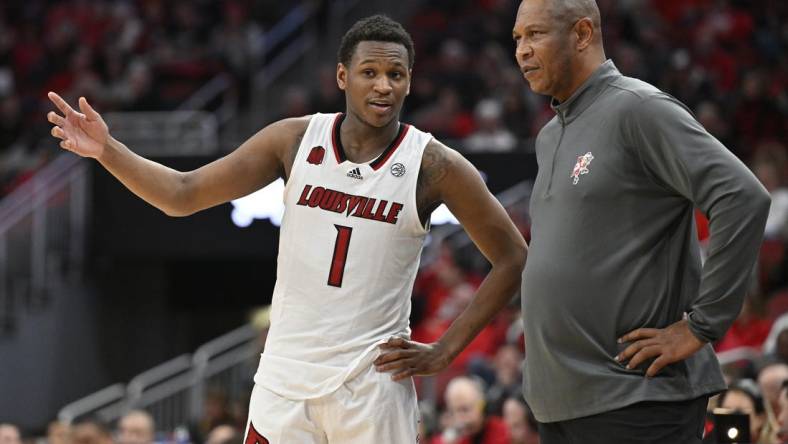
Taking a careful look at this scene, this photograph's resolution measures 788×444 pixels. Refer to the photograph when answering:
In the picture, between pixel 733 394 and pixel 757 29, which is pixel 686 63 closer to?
pixel 757 29

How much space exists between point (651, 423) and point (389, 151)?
1.44 m

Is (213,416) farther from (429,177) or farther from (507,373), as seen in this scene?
(429,177)

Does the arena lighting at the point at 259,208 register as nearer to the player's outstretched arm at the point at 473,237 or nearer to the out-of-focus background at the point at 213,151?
the out-of-focus background at the point at 213,151

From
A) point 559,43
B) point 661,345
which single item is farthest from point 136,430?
point 661,345

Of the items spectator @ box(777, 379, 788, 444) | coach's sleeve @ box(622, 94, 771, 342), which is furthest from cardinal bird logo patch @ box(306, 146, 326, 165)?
spectator @ box(777, 379, 788, 444)

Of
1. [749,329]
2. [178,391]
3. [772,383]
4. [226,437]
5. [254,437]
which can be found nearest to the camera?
[254,437]

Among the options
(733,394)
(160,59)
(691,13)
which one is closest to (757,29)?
(691,13)

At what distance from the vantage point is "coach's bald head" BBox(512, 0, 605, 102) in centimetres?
383

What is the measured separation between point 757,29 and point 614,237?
1241cm

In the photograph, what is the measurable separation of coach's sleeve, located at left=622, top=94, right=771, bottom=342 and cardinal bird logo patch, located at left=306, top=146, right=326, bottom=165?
4.47ft

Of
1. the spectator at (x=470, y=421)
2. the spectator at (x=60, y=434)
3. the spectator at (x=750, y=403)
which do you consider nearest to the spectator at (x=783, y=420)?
the spectator at (x=750, y=403)

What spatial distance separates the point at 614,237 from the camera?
3.61 metres

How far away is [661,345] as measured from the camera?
137 inches

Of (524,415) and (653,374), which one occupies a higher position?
(653,374)
